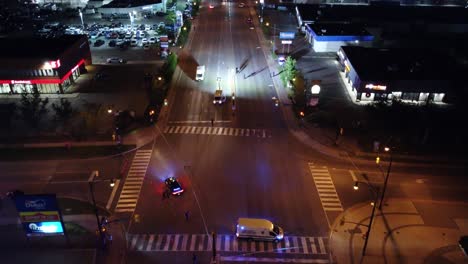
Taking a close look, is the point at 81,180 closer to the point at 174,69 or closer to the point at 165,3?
the point at 174,69

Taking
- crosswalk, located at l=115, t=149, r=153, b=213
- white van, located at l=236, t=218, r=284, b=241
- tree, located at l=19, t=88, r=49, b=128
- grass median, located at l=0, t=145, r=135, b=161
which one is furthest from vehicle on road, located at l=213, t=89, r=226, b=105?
white van, located at l=236, t=218, r=284, b=241

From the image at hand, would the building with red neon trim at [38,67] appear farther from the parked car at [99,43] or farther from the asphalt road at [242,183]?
the parked car at [99,43]

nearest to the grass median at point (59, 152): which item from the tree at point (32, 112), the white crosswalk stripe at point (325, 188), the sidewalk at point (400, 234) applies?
the tree at point (32, 112)

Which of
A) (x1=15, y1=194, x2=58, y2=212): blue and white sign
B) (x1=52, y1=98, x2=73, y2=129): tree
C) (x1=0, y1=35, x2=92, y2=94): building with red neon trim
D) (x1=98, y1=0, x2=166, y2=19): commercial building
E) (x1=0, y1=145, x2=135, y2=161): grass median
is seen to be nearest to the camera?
(x1=15, y1=194, x2=58, y2=212): blue and white sign

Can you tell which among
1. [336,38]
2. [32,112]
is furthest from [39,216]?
[336,38]

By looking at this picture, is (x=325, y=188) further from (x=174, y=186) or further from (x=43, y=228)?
(x=43, y=228)

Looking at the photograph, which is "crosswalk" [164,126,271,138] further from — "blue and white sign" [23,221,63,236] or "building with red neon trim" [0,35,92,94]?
"building with red neon trim" [0,35,92,94]

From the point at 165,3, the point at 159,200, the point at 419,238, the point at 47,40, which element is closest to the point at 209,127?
the point at 159,200

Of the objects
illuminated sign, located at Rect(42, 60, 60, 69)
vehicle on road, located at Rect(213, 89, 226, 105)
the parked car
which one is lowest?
vehicle on road, located at Rect(213, 89, 226, 105)
